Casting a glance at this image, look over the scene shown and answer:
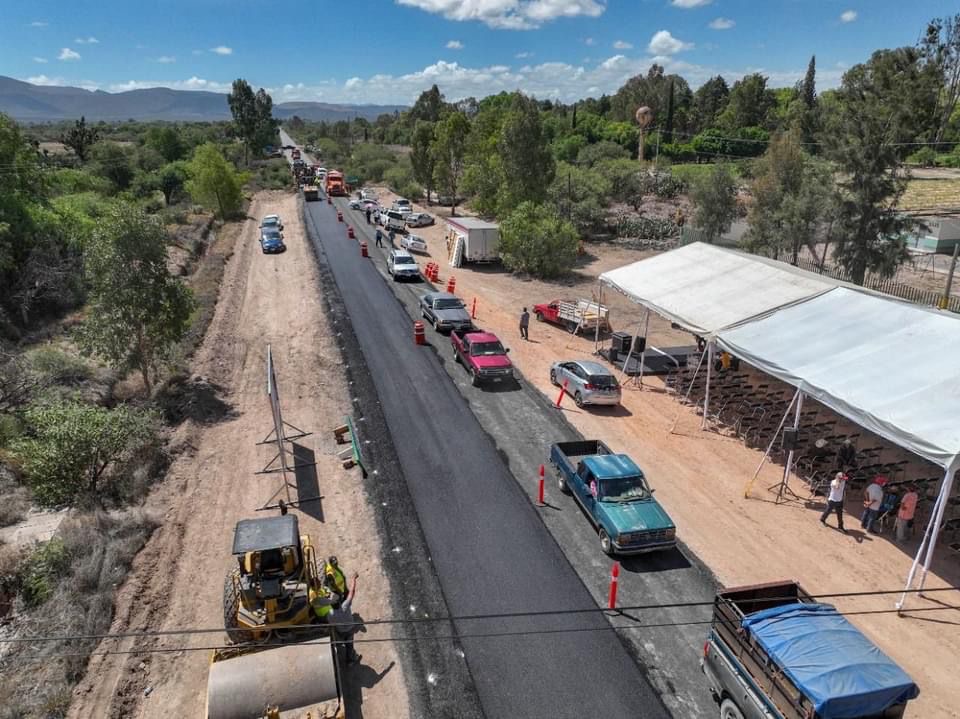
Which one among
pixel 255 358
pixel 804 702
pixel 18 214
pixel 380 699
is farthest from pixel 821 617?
pixel 18 214

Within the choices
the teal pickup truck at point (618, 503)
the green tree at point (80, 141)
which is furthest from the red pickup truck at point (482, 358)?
the green tree at point (80, 141)

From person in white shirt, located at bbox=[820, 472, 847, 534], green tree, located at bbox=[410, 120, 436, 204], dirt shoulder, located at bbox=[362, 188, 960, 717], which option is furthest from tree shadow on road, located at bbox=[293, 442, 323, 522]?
green tree, located at bbox=[410, 120, 436, 204]

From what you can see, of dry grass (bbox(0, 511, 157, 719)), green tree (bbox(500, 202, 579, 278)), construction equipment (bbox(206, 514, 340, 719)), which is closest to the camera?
construction equipment (bbox(206, 514, 340, 719))

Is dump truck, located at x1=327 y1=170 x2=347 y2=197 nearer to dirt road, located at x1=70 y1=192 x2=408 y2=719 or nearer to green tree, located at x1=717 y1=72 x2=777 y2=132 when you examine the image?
dirt road, located at x1=70 y1=192 x2=408 y2=719

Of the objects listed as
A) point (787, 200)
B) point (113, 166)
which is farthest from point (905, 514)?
point (113, 166)

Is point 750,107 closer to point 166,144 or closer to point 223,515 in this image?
point 166,144

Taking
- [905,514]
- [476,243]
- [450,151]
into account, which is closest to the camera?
[905,514]

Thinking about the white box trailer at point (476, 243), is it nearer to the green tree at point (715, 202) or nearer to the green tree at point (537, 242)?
the green tree at point (537, 242)
